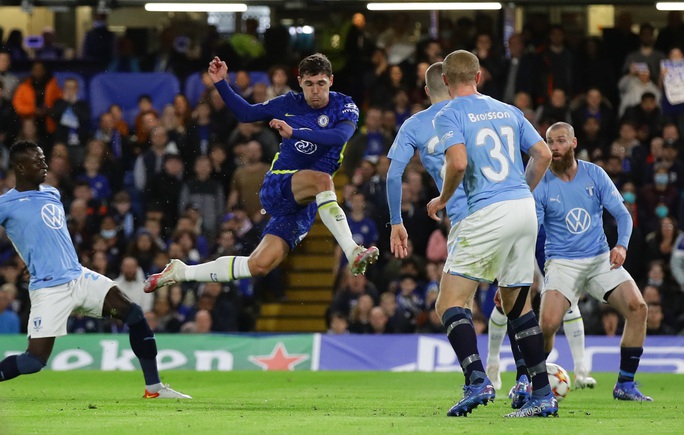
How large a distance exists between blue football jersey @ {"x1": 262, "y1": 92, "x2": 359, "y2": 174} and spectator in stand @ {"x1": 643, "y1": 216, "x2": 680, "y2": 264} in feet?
26.5

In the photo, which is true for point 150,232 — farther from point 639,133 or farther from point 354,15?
point 639,133

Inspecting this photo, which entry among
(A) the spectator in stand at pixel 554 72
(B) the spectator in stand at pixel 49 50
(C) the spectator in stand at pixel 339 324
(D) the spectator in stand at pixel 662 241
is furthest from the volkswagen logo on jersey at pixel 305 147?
(B) the spectator in stand at pixel 49 50

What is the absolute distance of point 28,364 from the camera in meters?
10.4

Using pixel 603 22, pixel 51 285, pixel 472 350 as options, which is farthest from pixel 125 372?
pixel 603 22

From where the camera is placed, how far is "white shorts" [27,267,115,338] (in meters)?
10.6

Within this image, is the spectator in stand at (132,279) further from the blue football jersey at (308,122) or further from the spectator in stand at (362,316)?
→ the blue football jersey at (308,122)

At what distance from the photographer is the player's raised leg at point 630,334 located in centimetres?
1152

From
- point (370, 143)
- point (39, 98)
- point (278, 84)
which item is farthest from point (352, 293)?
point (39, 98)

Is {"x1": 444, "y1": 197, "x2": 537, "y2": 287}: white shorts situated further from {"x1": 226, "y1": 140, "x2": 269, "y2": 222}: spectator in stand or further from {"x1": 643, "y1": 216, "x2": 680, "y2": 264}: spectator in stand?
{"x1": 226, "y1": 140, "x2": 269, "y2": 222}: spectator in stand

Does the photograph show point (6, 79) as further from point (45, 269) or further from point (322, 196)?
point (322, 196)

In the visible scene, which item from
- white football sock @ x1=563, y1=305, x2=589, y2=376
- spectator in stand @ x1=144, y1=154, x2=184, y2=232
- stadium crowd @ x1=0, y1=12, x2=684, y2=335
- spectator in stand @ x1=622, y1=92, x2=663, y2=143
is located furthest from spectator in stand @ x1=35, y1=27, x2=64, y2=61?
white football sock @ x1=563, y1=305, x2=589, y2=376

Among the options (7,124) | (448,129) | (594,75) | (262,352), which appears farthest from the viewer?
(7,124)

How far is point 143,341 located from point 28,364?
3.44ft

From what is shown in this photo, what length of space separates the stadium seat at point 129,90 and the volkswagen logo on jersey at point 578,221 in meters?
10.6
